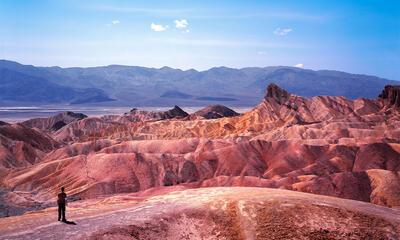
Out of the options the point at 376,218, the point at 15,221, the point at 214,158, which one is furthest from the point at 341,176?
the point at 15,221

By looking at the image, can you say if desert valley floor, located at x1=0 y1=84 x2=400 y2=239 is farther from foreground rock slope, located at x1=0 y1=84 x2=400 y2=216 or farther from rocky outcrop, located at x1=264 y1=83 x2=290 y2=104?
rocky outcrop, located at x1=264 y1=83 x2=290 y2=104

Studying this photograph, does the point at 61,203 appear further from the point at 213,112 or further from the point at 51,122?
the point at 213,112

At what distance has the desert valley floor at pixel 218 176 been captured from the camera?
3181 cm

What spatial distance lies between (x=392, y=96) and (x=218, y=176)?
81.3 meters

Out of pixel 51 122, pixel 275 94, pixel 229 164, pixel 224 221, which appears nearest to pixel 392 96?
pixel 275 94

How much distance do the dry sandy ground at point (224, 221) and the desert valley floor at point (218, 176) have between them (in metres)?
0.08

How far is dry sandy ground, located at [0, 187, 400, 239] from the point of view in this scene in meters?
29.6

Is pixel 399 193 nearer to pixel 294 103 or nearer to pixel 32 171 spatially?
pixel 32 171

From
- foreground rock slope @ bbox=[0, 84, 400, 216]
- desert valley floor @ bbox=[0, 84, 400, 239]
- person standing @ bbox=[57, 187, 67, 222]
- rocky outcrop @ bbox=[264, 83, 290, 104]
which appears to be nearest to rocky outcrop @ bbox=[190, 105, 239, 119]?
desert valley floor @ bbox=[0, 84, 400, 239]

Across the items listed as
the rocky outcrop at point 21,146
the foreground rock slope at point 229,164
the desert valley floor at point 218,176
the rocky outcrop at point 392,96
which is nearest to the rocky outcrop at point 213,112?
the desert valley floor at point 218,176

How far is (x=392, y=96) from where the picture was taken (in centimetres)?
13400

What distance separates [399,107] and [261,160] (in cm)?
6646

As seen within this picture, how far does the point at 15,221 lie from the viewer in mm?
32094

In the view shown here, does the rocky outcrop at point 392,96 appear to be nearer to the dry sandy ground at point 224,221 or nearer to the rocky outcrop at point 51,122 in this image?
the dry sandy ground at point 224,221
